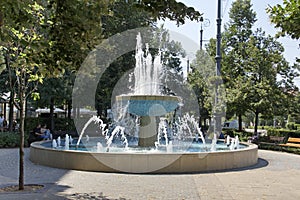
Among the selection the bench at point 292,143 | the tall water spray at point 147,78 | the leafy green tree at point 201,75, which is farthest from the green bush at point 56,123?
the bench at point 292,143

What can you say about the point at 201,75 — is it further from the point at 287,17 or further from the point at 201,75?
the point at 287,17

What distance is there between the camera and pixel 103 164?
33.5 ft

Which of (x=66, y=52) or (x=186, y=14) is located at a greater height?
(x=186, y=14)

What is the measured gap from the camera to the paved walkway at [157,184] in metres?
7.43

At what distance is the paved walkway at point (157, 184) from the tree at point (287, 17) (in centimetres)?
342

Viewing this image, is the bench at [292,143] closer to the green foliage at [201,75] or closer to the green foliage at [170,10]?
the green foliage at [201,75]

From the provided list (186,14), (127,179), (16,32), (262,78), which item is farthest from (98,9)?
(262,78)

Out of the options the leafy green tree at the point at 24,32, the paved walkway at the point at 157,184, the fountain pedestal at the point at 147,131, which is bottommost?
the paved walkway at the point at 157,184

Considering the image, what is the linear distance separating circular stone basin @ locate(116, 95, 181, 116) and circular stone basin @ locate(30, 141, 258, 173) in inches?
139

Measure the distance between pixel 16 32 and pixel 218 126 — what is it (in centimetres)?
1545

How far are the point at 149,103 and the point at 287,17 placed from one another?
8535mm

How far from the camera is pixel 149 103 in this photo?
13758 millimetres

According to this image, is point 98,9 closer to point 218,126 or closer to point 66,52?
point 66,52

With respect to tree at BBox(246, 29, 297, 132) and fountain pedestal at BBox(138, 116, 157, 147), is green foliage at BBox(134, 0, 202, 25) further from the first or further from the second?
tree at BBox(246, 29, 297, 132)
